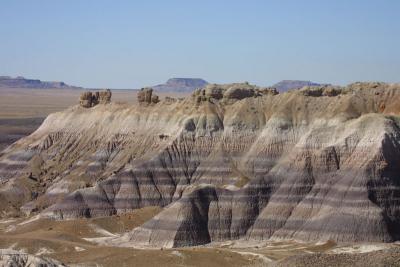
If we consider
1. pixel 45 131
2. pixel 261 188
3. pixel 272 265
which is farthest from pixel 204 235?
pixel 45 131

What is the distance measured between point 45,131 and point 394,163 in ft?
217

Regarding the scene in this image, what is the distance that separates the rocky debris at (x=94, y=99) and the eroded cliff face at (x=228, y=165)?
1271mm

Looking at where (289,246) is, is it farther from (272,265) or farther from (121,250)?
(272,265)

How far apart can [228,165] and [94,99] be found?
41.4m

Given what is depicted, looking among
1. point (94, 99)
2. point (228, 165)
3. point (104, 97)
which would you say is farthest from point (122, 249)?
point (94, 99)

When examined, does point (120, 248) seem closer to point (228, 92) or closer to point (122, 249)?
point (122, 249)

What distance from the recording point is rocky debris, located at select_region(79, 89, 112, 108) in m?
154

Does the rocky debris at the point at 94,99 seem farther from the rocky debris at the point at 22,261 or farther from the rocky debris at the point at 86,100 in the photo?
the rocky debris at the point at 22,261

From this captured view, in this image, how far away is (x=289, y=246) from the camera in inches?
4018

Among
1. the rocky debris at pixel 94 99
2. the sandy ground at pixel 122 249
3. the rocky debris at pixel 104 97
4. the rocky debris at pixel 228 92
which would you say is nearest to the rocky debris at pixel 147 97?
the rocky debris at pixel 104 97

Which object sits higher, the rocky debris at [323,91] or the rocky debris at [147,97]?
the rocky debris at [323,91]

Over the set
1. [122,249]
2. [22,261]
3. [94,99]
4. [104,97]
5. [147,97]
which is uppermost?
[147,97]

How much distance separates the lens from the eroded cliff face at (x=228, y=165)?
106250 mm

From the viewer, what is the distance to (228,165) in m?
121
